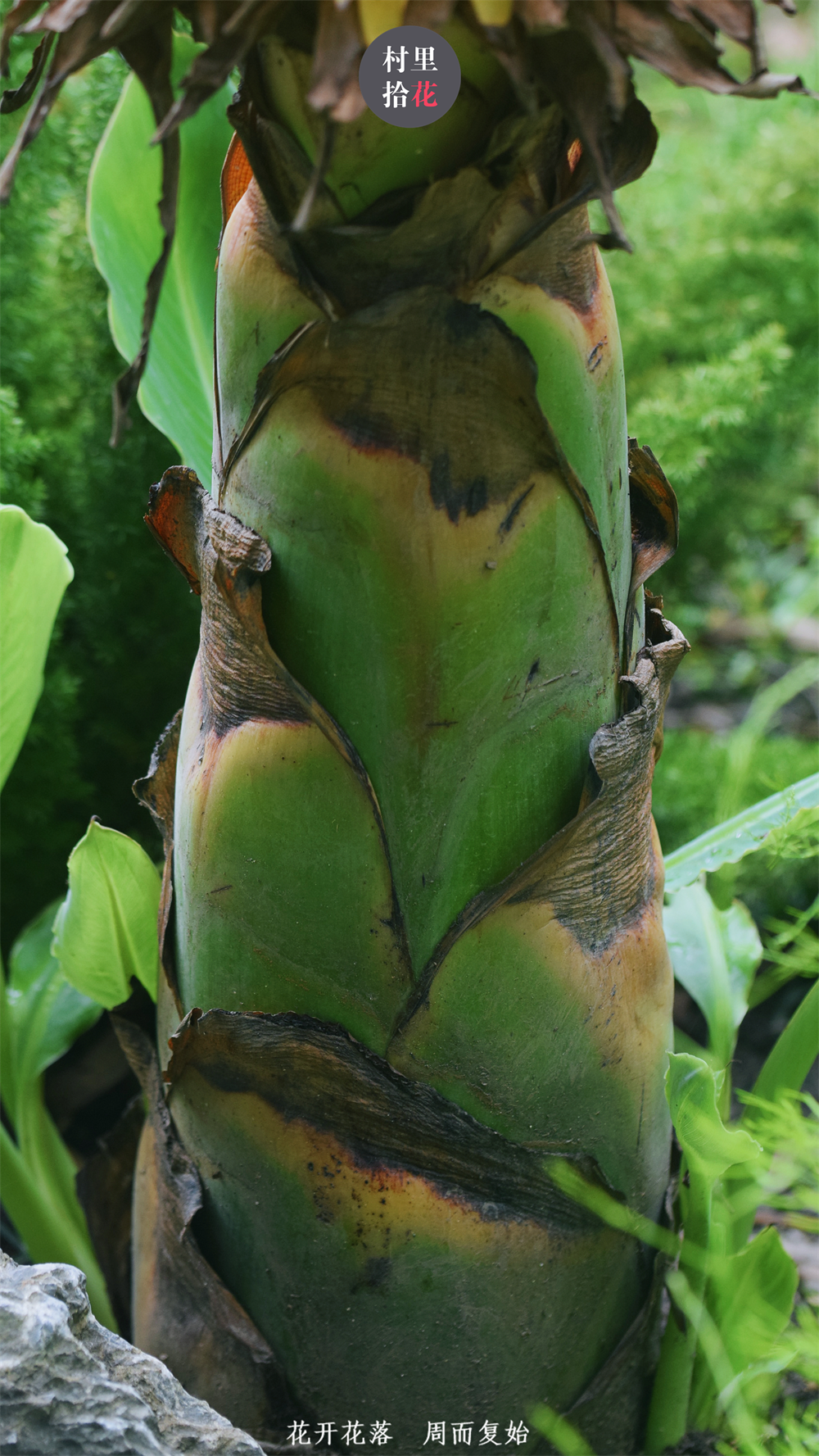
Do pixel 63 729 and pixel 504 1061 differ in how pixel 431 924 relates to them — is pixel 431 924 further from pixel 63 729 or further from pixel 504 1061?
pixel 63 729

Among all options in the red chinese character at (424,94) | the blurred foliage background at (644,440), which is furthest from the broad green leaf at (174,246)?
the red chinese character at (424,94)

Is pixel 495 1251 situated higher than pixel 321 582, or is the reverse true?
pixel 321 582

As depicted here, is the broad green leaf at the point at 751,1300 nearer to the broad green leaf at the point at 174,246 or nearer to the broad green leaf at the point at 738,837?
the broad green leaf at the point at 738,837

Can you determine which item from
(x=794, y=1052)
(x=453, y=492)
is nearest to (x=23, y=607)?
(x=453, y=492)

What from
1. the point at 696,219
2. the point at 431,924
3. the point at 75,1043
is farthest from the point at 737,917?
the point at 696,219

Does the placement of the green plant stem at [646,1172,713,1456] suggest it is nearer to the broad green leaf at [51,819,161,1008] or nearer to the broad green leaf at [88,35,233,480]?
the broad green leaf at [51,819,161,1008]

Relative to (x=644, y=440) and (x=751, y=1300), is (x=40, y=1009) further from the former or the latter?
(x=644, y=440)

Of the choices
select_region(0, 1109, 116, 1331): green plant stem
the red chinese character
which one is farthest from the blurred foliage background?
the red chinese character
